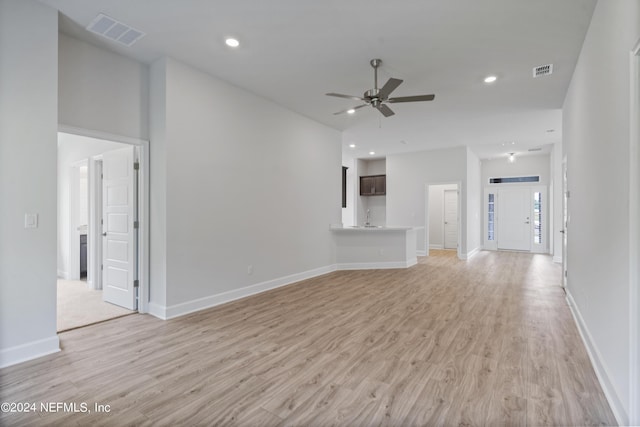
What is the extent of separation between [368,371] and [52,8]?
4.12 m

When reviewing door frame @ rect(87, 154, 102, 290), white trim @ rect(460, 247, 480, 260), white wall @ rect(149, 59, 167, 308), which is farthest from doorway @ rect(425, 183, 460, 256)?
door frame @ rect(87, 154, 102, 290)

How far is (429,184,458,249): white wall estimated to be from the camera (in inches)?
415

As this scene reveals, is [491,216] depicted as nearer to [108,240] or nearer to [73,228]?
[108,240]

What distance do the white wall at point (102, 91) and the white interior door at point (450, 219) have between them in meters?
9.30

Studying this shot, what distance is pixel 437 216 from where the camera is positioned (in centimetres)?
1064

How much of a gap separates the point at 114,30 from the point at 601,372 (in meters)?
5.11

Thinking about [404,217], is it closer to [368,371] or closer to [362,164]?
[362,164]

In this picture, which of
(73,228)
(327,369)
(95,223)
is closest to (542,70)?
(327,369)

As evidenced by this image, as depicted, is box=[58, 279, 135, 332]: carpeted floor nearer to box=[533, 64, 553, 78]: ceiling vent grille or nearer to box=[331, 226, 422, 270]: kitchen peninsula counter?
box=[331, 226, 422, 270]: kitchen peninsula counter

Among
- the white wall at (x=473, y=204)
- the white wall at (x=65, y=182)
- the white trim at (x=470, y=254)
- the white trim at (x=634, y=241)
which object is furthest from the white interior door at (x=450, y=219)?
the white wall at (x=65, y=182)

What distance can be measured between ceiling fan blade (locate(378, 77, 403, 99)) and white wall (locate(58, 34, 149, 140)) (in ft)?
9.36

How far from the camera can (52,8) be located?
2.76 m

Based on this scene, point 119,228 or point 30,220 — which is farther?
point 119,228

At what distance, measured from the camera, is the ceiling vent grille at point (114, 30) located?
2941 millimetres
